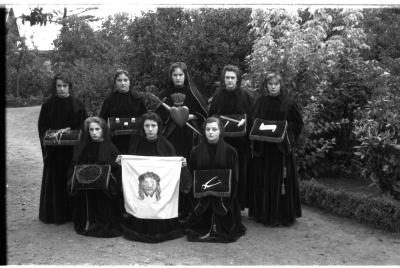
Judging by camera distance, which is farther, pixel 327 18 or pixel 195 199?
pixel 327 18

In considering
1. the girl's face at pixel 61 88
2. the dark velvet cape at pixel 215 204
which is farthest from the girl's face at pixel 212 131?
the girl's face at pixel 61 88

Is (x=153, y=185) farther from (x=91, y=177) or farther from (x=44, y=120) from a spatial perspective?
(x=44, y=120)

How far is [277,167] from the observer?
718cm

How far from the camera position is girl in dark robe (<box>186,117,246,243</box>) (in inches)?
255

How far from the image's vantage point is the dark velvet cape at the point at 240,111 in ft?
24.0

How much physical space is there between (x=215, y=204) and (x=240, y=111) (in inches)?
60.3

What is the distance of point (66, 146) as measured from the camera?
23.6ft

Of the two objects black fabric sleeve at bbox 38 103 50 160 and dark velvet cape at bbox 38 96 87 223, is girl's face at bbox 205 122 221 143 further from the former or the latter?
black fabric sleeve at bbox 38 103 50 160

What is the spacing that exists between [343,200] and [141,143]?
349 centimetres

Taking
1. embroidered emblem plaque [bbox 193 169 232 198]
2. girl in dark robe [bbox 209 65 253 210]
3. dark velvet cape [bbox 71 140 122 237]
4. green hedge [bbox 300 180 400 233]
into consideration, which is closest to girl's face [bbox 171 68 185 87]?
girl in dark robe [bbox 209 65 253 210]

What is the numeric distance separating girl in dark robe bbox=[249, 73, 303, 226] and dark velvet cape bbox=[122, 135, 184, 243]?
1398mm

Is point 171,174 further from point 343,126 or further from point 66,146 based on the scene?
point 343,126

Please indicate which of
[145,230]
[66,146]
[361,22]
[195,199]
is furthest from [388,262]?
[361,22]

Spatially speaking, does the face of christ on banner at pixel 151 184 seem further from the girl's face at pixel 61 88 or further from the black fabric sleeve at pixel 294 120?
the black fabric sleeve at pixel 294 120
